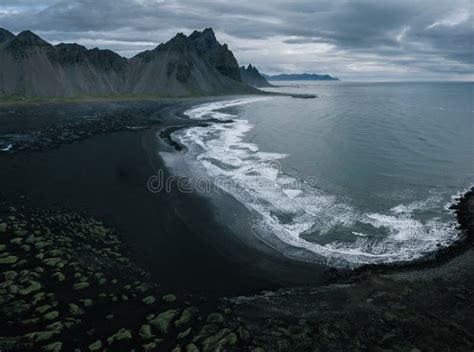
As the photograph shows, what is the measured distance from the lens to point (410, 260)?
28.1 metres

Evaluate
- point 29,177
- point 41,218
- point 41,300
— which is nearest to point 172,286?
point 41,300

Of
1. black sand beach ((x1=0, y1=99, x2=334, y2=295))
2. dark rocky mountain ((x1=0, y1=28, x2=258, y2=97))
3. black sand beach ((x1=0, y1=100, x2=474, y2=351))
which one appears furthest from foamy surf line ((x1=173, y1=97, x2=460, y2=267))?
dark rocky mountain ((x1=0, y1=28, x2=258, y2=97))

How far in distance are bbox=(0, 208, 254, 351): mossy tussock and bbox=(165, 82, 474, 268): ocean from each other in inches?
429

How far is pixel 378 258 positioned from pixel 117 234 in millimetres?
21429

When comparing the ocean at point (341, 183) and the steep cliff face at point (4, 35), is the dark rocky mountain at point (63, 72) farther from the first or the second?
the ocean at point (341, 183)

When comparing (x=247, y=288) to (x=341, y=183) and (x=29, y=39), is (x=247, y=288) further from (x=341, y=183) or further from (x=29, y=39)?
(x=29, y=39)

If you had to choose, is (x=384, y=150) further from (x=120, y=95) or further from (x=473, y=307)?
(x=120, y=95)

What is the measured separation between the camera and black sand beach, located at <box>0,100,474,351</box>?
1875 centimetres

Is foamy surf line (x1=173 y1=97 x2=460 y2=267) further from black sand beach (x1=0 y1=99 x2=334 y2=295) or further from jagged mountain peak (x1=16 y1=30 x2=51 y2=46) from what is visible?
jagged mountain peak (x1=16 y1=30 x2=51 y2=46)

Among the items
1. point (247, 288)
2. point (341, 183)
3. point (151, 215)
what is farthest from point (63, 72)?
point (247, 288)

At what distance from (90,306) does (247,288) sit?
32.0 ft

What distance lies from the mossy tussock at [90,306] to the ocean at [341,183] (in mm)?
10906

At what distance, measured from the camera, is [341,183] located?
46.6m

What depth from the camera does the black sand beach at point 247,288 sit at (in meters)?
18.8
